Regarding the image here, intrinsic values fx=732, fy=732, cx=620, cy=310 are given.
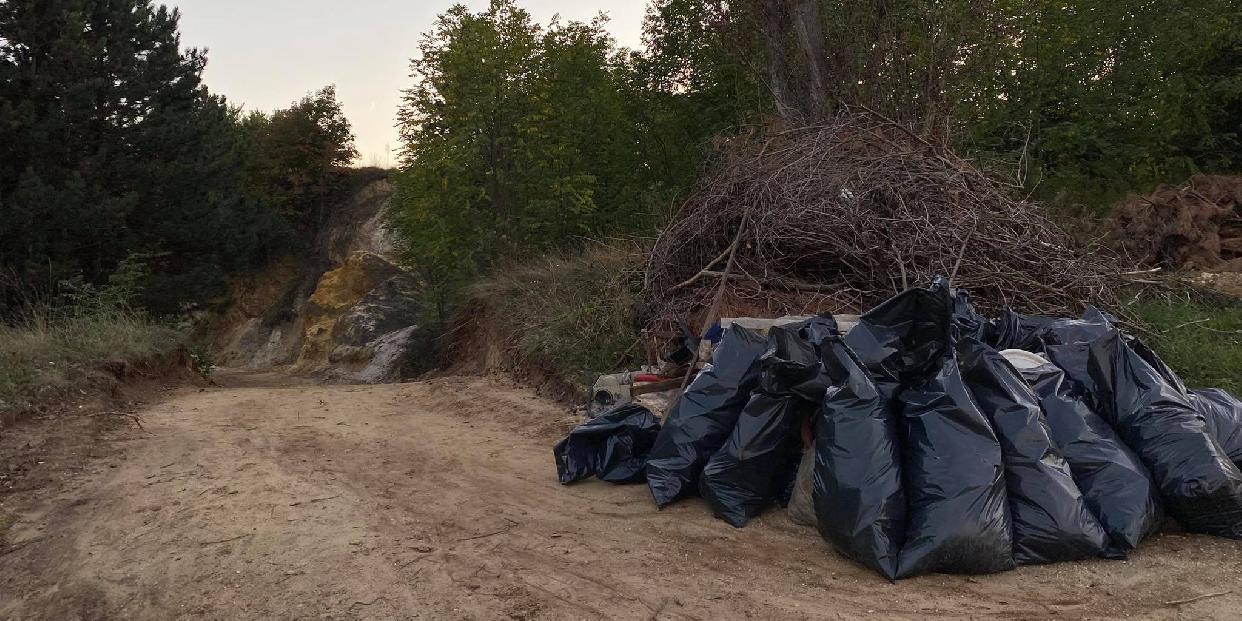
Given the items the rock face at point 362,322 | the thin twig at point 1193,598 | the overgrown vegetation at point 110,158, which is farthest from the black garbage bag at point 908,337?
the rock face at point 362,322

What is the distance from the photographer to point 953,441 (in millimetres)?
2928

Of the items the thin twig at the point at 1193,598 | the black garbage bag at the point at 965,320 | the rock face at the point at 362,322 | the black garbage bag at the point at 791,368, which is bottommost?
the rock face at the point at 362,322

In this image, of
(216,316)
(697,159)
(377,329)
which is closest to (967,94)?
(697,159)

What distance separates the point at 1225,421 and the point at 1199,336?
271 centimetres

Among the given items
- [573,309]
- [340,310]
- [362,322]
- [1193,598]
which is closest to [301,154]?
[340,310]

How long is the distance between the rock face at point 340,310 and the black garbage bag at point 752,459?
11.0 meters

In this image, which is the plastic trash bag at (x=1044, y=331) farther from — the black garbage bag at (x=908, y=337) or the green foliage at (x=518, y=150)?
the green foliage at (x=518, y=150)

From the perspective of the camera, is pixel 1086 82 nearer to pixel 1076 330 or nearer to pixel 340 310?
pixel 1076 330

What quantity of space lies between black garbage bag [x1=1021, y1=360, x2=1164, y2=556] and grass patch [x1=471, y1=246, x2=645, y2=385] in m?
3.78

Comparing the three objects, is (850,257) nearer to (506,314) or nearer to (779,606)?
(779,606)

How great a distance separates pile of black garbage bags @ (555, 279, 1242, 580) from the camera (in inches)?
111

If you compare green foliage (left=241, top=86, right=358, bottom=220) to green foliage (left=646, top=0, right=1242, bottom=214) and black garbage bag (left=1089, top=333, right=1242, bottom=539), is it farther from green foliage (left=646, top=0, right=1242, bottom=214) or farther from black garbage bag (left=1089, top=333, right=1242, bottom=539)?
black garbage bag (left=1089, top=333, right=1242, bottom=539)

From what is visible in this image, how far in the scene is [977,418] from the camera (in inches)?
115

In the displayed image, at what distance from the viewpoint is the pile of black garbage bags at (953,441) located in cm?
283
